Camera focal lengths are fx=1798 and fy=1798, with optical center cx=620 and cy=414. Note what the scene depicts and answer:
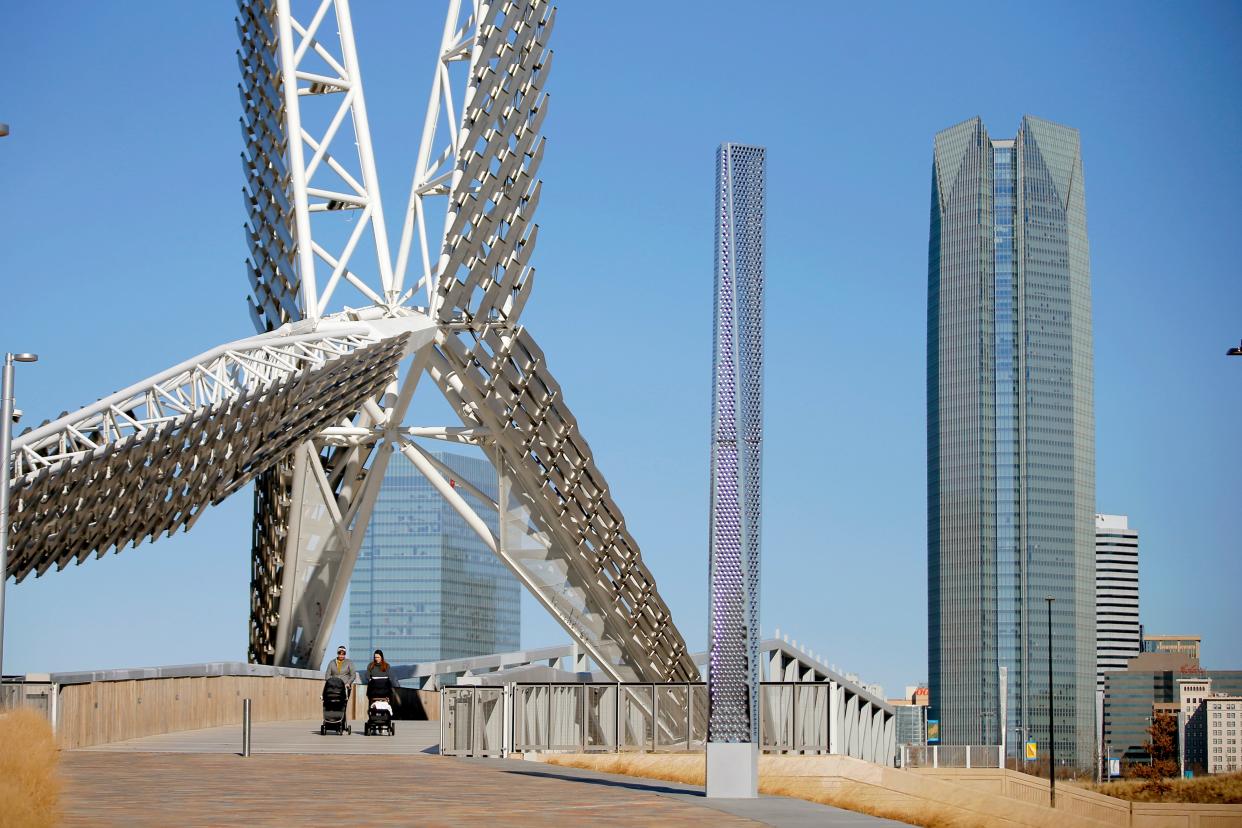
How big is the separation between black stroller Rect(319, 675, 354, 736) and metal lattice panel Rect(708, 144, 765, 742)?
12470 millimetres

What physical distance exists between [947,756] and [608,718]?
76.5 ft

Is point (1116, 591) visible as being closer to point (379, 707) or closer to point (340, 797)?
point (379, 707)

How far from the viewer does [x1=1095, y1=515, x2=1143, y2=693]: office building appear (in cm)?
19500

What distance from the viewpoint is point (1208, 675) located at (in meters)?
147

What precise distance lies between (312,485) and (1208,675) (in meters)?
120

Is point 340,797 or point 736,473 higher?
point 736,473

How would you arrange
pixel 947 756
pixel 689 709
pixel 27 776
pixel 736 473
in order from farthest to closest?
pixel 947 756
pixel 689 709
pixel 736 473
pixel 27 776

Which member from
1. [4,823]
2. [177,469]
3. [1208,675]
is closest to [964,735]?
[1208,675]

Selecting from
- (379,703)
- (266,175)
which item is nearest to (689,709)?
(379,703)

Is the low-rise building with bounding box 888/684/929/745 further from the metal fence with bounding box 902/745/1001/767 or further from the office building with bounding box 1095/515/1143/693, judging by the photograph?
the metal fence with bounding box 902/745/1001/767

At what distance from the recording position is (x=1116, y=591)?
197 metres

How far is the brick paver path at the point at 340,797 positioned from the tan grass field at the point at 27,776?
1.23ft

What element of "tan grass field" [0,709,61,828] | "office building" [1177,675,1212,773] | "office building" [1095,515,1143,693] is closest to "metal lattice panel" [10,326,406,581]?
"tan grass field" [0,709,61,828]

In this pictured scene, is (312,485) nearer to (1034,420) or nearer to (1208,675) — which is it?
(1208,675)
